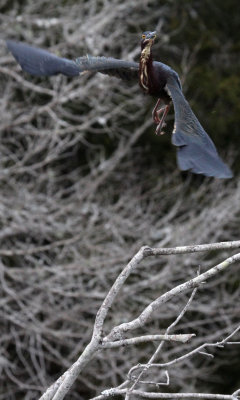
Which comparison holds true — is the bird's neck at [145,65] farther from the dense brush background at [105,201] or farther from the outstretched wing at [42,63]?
the dense brush background at [105,201]

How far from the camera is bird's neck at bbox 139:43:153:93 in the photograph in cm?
261

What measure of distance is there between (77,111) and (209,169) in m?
6.18

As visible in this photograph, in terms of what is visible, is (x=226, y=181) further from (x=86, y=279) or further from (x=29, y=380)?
(x=29, y=380)

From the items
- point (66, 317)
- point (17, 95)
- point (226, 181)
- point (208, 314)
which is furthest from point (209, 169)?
point (17, 95)

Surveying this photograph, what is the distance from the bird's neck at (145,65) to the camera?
2.61 meters

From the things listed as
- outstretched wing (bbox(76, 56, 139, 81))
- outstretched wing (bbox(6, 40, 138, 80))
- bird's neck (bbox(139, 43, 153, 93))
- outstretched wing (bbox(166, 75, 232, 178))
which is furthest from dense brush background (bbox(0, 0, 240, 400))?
outstretched wing (bbox(166, 75, 232, 178))

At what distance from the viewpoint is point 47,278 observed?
6.80 metres

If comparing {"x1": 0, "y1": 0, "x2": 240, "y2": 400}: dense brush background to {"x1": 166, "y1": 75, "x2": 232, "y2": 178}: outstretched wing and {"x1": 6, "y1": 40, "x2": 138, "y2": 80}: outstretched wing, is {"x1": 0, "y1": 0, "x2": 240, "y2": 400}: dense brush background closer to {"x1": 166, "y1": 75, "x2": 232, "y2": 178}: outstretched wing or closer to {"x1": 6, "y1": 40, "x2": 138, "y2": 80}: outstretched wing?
{"x1": 6, "y1": 40, "x2": 138, "y2": 80}: outstretched wing

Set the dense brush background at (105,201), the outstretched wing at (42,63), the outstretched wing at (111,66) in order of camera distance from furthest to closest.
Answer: the dense brush background at (105,201), the outstretched wing at (42,63), the outstretched wing at (111,66)

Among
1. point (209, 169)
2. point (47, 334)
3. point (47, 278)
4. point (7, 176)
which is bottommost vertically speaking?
point (47, 334)

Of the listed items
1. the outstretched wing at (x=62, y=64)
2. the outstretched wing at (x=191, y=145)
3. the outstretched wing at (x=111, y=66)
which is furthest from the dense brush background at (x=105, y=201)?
the outstretched wing at (x=191, y=145)

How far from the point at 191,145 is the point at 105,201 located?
5260 mm

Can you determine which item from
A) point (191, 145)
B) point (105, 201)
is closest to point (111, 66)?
point (191, 145)

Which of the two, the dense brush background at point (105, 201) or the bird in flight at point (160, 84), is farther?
the dense brush background at point (105, 201)
